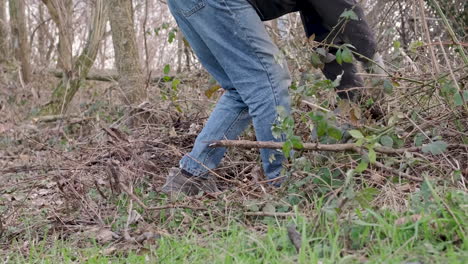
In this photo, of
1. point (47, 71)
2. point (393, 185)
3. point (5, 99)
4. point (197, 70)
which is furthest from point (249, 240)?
point (47, 71)

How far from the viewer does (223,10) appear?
3338 mm

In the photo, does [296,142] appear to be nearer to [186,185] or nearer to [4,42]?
[186,185]

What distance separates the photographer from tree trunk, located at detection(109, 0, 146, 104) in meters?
6.33

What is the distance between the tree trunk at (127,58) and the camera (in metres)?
6.33

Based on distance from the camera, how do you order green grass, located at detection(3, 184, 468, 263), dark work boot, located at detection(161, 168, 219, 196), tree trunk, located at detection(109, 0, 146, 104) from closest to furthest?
green grass, located at detection(3, 184, 468, 263) < dark work boot, located at detection(161, 168, 219, 196) < tree trunk, located at detection(109, 0, 146, 104)

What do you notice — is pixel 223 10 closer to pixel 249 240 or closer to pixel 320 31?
pixel 320 31

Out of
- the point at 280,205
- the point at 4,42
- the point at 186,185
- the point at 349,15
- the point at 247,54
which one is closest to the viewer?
the point at 349,15

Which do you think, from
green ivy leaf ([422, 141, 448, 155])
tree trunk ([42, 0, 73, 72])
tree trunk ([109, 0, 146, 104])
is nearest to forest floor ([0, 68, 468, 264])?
green ivy leaf ([422, 141, 448, 155])

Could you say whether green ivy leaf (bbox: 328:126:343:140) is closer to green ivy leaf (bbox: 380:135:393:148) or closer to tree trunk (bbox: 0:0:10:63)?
green ivy leaf (bbox: 380:135:393:148)

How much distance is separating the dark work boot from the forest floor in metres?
0.09

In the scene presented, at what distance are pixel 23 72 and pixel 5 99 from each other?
1.46 metres

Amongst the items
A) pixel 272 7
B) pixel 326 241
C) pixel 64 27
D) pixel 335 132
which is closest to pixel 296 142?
pixel 335 132

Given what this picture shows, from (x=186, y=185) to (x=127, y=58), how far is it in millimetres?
2937

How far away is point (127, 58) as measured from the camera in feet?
20.9
